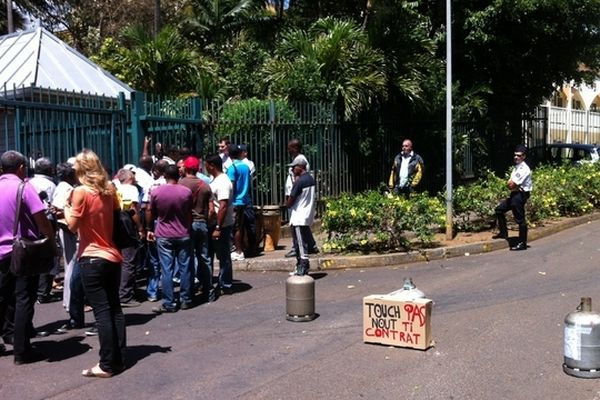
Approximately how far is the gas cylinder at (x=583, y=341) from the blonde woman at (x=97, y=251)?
3.69 m

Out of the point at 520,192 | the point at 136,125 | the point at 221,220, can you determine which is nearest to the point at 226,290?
the point at 221,220

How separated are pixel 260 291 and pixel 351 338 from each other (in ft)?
8.49

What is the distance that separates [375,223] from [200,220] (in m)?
3.40

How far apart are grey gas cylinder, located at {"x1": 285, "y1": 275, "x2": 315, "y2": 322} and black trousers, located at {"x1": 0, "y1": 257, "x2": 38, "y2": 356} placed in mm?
2550

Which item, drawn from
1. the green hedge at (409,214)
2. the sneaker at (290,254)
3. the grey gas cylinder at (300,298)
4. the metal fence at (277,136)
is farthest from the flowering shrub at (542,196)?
the grey gas cylinder at (300,298)

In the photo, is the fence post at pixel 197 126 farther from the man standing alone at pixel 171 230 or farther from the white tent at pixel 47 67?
the man standing alone at pixel 171 230

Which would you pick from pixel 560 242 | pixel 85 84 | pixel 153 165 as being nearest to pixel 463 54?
pixel 560 242

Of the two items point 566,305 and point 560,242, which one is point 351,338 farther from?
point 560,242

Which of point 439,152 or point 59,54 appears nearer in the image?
point 59,54

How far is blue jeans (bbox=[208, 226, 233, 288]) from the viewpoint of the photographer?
8844mm

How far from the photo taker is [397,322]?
250 inches

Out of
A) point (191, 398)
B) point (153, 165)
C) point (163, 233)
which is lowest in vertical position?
point (191, 398)

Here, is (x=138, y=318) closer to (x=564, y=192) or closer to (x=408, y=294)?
(x=408, y=294)

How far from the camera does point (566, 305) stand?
784 centimetres
